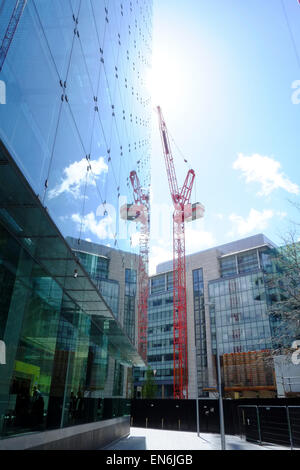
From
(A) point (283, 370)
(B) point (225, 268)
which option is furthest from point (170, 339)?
(A) point (283, 370)

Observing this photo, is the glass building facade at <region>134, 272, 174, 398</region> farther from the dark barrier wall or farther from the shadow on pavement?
the shadow on pavement

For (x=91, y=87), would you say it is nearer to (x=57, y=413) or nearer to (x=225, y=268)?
(x=57, y=413)

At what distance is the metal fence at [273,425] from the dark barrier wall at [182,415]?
18.6 feet

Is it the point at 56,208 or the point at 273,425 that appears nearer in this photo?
the point at 56,208

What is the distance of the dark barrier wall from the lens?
31.1 meters

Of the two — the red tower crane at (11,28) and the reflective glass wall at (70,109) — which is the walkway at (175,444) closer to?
the reflective glass wall at (70,109)

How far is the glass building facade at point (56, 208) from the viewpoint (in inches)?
269

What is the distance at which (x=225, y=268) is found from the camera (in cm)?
10288

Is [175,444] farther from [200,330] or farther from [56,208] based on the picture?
[200,330]

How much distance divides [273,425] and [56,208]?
19.0 metres

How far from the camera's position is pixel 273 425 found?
20.2m

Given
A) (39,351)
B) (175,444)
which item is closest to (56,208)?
(39,351)

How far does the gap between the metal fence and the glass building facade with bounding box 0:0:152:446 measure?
33.3 feet

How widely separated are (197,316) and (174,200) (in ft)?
112
